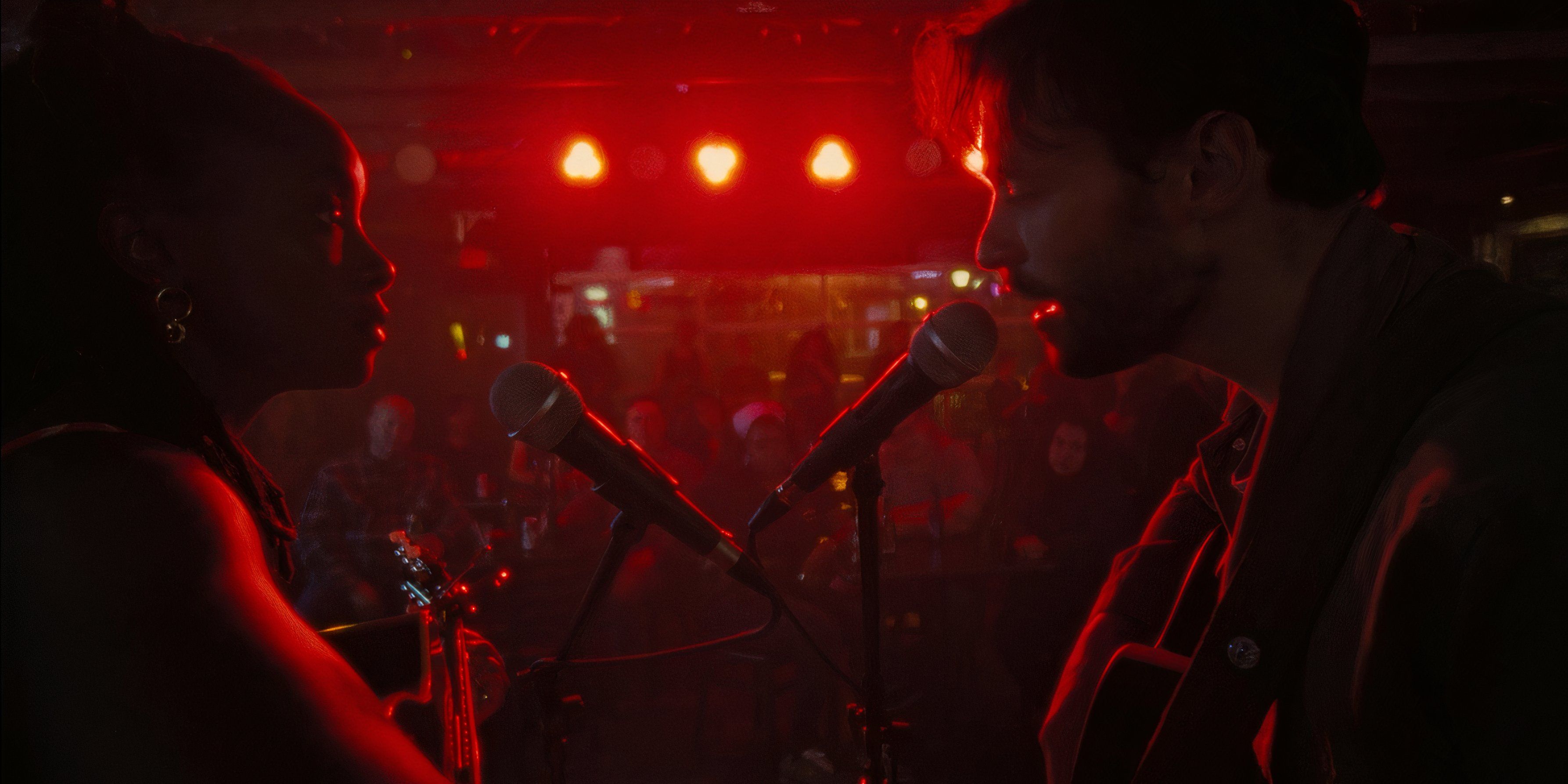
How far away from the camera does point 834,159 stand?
19.1 ft

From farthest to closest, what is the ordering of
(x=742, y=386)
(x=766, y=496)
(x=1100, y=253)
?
(x=742, y=386) < (x=766, y=496) < (x=1100, y=253)

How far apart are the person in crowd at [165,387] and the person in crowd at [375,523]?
3906 mm

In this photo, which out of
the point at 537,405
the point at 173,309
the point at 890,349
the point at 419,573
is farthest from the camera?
the point at 890,349

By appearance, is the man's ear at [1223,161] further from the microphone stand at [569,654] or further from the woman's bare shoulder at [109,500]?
the woman's bare shoulder at [109,500]

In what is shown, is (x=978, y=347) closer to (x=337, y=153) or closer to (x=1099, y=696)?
(x=1099, y=696)

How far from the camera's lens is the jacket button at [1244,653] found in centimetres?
92

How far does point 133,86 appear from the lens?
3.28 ft

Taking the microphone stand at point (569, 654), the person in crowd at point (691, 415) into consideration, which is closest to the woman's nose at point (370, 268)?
the microphone stand at point (569, 654)

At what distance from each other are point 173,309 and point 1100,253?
135cm

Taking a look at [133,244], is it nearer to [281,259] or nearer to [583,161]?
[281,259]

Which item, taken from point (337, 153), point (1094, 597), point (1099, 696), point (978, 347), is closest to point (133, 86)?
point (337, 153)

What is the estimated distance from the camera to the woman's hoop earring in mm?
1032

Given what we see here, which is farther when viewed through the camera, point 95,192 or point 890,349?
point 890,349

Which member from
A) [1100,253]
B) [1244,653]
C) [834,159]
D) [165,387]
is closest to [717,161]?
[834,159]
